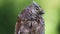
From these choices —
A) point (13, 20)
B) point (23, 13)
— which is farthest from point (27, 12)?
point (13, 20)

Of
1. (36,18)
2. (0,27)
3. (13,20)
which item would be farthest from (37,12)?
(0,27)

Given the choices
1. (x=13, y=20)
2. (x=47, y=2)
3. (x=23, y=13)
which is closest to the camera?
(x=23, y=13)

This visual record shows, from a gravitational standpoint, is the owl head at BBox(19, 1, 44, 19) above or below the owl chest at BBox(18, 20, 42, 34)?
above

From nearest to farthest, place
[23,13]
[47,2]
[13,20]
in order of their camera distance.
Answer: [23,13] < [13,20] < [47,2]

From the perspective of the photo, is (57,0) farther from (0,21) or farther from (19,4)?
(0,21)

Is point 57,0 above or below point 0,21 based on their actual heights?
above

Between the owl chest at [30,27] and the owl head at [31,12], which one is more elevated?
the owl head at [31,12]

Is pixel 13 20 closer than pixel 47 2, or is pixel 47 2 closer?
pixel 13 20
